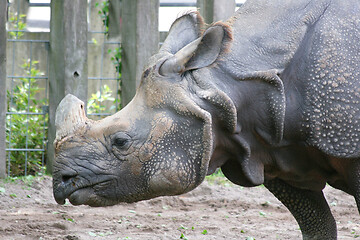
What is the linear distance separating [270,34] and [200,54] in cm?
44

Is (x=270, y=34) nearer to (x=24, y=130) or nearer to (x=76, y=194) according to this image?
(x=76, y=194)

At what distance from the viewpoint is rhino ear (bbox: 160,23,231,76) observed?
3.90 meters

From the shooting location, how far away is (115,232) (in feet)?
18.7

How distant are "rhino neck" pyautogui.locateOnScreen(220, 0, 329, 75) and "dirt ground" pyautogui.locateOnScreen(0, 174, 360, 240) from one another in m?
1.98

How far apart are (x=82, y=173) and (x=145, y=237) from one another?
171 cm

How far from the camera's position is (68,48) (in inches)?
287

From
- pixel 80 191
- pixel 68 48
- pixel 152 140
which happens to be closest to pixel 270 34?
pixel 152 140

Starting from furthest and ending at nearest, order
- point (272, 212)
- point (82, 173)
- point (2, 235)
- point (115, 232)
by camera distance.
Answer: point (272, 212) < point (115, 232) < point (2, 235) < point (82, 173)

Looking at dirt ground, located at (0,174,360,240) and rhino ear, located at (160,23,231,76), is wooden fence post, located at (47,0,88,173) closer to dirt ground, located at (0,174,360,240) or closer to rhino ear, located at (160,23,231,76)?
dirt ground, located at (0,174,360,240)

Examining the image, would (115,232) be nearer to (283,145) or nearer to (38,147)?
(283,145)

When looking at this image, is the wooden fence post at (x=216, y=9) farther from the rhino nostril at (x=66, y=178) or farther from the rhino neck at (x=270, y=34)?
the rhino nostril at (x=66, y=178)

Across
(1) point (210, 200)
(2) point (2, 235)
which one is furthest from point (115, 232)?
(1) point (210, 200)

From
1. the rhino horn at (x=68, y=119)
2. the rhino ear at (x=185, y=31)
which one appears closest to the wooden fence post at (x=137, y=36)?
the rhino ear at (x=185, y=31)

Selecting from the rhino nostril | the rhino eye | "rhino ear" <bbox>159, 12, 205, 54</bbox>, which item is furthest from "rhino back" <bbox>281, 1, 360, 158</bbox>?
the rhino nostril
